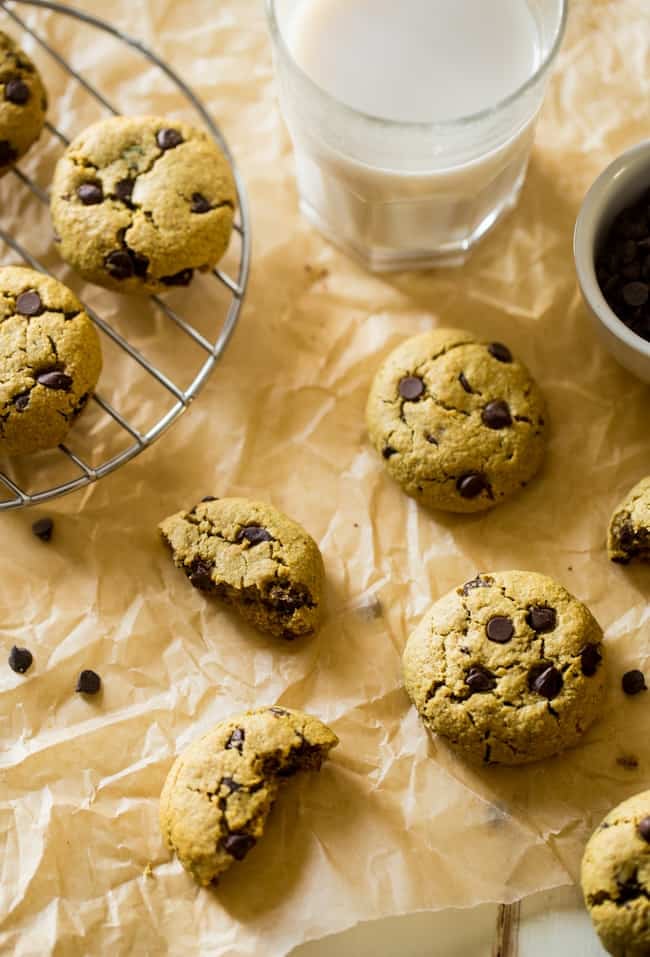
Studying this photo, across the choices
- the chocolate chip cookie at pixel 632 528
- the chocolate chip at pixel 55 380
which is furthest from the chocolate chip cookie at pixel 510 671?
the chocolate chip at pixel 55 380

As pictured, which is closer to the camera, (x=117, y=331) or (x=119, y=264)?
(x=119, y=264)

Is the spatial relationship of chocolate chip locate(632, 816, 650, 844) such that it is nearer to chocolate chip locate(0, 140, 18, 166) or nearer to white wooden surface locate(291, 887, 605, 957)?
white wooden surface locate(291, 887, 605, 957)

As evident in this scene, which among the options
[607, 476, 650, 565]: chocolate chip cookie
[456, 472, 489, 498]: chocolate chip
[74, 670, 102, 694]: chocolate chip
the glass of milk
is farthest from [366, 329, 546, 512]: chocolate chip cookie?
[74, 670, 102, 694]: chocolate chip

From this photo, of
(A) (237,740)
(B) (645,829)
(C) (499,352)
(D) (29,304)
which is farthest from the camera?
(C) (499,352)

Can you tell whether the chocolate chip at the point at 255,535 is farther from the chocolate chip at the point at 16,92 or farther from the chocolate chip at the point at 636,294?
the chocolate chip at the point at 16,92

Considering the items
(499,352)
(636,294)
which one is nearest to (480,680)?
(499,352)

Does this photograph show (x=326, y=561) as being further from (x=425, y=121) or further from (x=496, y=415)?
(x=425, y=121)
